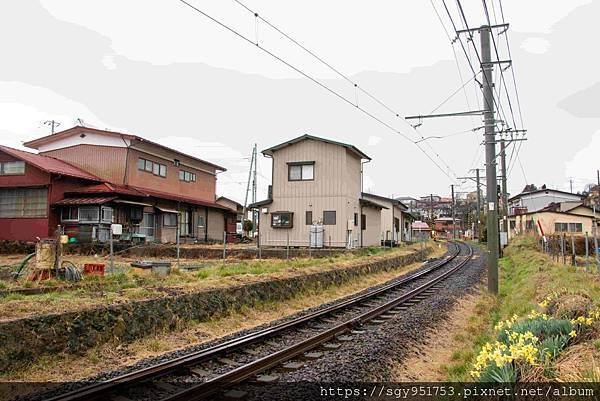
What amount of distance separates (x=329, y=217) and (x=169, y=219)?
1191cm

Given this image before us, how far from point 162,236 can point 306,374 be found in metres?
26.6

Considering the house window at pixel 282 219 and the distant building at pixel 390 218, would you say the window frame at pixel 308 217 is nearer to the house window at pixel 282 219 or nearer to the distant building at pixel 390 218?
the house window at pixel 282 219

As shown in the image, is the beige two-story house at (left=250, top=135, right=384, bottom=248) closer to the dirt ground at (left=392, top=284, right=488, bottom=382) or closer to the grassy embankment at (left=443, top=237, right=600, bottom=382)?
the dirt ground at (left=392, top=284, right=488, bottom=382)

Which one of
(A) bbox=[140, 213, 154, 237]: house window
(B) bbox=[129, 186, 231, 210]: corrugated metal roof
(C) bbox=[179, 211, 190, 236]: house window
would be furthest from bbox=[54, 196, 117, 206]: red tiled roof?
(C) bbox=[179, 211, 190, 236]: house window

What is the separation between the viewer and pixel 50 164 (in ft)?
90.9

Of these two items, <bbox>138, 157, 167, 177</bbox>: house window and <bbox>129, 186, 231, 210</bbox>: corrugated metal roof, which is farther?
<bbox>138, 157, 167, 177</bbox>: house window

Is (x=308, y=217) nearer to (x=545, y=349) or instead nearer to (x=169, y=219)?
(x=169, y=219)

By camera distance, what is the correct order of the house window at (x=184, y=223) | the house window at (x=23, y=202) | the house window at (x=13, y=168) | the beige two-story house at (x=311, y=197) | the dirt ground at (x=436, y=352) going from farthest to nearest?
the house window at (x=184, y=223) < the beige two-story house at (x=311, y=197) < the house window at (x=13, y=168) < the house window at (x=23, y=202) < the dirt ground at (x=436, y=352)

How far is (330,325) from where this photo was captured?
9.37 meters

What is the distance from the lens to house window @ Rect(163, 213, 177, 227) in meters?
31.7

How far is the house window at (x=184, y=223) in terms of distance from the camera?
3388 cm

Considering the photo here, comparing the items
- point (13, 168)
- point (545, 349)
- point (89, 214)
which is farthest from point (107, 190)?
point (545, 349)

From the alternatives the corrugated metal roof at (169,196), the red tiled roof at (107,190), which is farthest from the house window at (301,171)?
the red tiled roof at (107,190)

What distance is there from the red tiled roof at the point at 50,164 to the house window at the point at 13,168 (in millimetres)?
473
